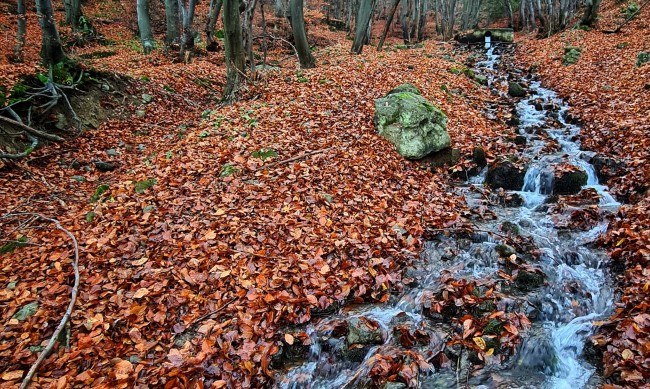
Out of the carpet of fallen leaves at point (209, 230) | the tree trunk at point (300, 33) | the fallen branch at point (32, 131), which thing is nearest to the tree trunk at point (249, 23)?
the carpet of fallen leaves at point (209, 230)

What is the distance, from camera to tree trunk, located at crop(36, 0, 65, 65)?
9.01 meters

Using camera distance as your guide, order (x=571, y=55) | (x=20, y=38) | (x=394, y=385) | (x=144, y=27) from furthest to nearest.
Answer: (x=144, y=27), (x=571, y=55), (x=20, y=38), (x=394, y=385)

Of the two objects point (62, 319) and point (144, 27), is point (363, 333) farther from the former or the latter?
point (144, 27)

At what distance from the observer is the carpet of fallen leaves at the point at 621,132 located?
4004 millimetres

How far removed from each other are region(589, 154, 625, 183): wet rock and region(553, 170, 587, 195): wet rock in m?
0.38

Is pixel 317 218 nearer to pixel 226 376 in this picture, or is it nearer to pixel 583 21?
pixel 226 376

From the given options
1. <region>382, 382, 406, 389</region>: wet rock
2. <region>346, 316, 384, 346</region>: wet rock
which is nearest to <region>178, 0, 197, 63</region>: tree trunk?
<region>346, 316, 384, 346</region>: wet rock

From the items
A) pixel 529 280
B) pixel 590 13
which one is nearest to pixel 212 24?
pixel 529 280

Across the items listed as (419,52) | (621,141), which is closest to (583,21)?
(419,52)

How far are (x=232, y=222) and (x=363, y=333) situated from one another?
275 cm

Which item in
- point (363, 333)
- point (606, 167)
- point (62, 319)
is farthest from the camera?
point (606, 167)

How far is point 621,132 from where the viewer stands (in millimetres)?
8531

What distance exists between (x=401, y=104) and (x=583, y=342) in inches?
248

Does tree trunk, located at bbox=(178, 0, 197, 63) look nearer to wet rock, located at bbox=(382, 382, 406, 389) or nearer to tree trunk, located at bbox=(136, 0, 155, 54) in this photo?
tree trunk, located at bbox=(136, 0, 155, 54)
